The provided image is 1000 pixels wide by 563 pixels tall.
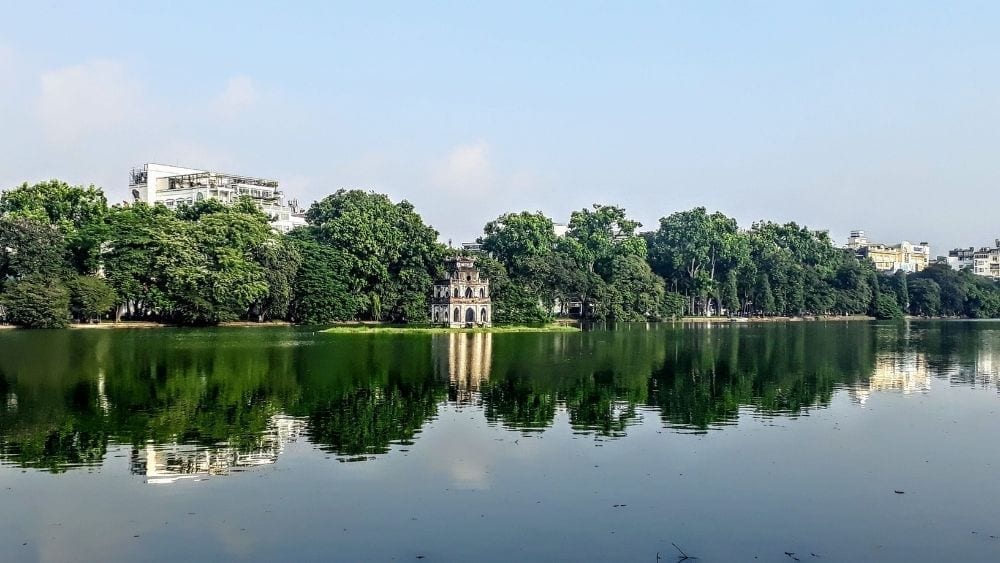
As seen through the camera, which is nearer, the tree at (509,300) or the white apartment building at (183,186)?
the tree at (509,300)

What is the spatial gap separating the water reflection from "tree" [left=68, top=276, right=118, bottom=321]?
13559mm

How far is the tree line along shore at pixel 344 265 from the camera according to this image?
2896 inches

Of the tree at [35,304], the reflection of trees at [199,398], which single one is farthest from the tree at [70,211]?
the reflection of trees at [199,398]

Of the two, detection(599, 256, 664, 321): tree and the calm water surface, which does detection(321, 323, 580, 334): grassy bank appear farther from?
the calm water surface

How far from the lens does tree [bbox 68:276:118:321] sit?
71000 mm

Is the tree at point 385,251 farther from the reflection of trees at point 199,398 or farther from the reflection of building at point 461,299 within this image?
the reflection of trees at point 199,398

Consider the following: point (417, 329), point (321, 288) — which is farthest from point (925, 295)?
point (321, 288)

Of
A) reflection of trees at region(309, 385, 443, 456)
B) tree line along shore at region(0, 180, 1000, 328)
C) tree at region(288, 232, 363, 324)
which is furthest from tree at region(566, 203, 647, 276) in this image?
reflection of trees at region(309, 385, 443, 456)

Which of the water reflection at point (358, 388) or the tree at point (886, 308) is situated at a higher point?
the tree at point (886, 308)

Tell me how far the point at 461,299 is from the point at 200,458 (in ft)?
228

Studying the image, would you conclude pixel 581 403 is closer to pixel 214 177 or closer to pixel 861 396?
pixel 861 396

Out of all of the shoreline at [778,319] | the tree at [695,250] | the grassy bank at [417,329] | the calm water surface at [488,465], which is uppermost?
the tree at [695,250]

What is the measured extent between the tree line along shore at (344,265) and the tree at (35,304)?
107 mm

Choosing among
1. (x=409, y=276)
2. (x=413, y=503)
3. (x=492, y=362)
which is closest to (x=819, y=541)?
(x=413, y=503)
